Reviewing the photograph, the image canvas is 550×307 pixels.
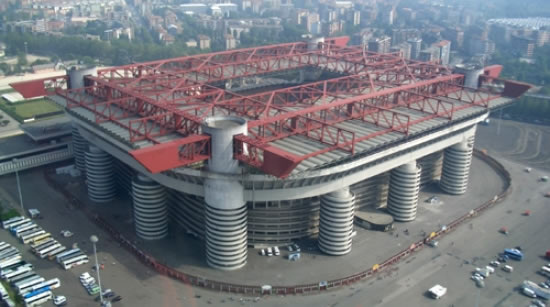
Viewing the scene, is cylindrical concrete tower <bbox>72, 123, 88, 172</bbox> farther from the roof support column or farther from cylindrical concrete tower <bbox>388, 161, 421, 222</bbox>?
the roof support column

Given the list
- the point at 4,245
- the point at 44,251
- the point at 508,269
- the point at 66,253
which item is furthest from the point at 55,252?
the point at 508,269

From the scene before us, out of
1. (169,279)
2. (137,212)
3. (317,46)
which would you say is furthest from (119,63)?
(169,279)

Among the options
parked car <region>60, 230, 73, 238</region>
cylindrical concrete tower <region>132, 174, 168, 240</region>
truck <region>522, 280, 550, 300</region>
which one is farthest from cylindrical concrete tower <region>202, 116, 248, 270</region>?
truck <region>522, 280, 550, 300</region>

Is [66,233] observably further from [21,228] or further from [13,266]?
[13,266]

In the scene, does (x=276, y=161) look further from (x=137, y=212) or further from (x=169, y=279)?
(x=137, y=212)

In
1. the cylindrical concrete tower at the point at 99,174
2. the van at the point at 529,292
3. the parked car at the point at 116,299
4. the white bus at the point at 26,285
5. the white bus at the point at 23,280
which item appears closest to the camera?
the parked car at the point at 116,299

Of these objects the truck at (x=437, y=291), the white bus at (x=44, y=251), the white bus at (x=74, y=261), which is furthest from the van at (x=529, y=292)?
the white bus at (x=44, y=251)

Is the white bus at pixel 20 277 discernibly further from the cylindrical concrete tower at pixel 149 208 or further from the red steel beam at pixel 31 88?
the red steel beam at pixel 31 88
